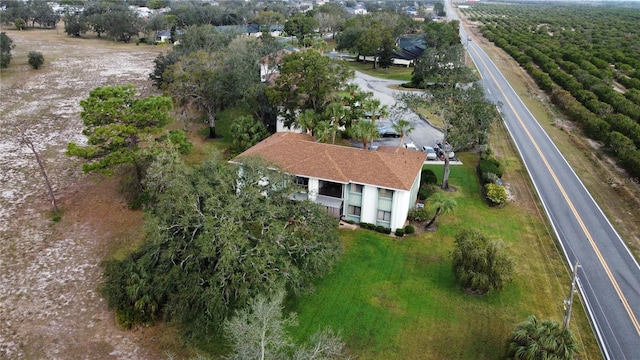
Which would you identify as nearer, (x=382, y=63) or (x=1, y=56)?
(x=1, y=56)

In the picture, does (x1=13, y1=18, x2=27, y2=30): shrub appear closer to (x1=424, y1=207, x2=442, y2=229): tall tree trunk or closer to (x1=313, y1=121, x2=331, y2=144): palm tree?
(x1=313, y1=121, x2=331, y2=144): palm tree

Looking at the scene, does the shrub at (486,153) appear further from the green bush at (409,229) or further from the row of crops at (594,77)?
the green bush at (409,229)

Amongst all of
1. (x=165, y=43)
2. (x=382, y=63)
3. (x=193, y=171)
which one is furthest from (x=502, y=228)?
(x=165, y=43)

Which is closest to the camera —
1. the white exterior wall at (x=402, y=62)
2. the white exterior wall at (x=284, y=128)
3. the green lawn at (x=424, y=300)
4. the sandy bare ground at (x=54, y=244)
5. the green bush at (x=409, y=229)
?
the green lawn at (x=424, y=300)

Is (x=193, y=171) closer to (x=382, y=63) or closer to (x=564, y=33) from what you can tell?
(x=382, y=63)

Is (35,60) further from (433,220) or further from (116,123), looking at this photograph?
(433,220)

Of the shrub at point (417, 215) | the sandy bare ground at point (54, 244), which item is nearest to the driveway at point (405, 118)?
the shrub at point (417, 215)

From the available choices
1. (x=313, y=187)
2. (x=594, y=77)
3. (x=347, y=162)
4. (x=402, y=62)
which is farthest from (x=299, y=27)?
(x=313, y=187)
